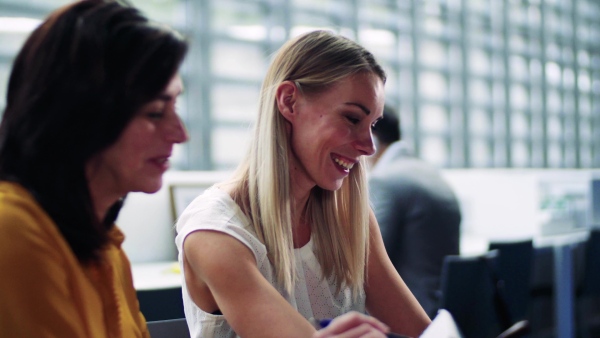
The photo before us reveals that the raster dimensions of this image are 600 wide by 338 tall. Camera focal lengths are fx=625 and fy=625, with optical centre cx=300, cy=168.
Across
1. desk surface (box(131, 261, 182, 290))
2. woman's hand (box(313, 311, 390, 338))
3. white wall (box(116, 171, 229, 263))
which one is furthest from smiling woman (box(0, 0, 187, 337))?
white wall (box(116, 171, 229, 263))

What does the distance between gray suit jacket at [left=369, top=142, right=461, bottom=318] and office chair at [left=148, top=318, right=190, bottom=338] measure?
164 cm

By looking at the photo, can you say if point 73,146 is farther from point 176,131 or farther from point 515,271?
point 515,271

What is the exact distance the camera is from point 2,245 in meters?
0.73

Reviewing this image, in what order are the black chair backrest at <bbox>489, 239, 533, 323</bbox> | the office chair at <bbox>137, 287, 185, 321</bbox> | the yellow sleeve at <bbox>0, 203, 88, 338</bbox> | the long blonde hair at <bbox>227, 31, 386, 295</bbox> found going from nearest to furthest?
1. the yellow sleeve at <bbox>0, 203, 88, 338</bbox>
2. the long blonde hair at <bbox>227, 31, 386, 295</bbox>
3. the office chair at <bbox>137, 287, 185, 321</bbox>
4. the black chair backrest at <bbox>489, 239, 533, 323</bbox>

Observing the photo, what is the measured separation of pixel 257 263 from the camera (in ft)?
3.93

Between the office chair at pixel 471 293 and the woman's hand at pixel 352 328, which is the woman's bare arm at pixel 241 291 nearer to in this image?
the woman's hand at pixel 352 328

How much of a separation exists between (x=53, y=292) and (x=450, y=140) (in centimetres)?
625

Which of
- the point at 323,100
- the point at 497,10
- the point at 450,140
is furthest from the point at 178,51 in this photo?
the point at 497,10

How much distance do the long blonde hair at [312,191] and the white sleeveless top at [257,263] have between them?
0.07 ft

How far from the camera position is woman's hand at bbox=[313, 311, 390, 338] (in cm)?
99

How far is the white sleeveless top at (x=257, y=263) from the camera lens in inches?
45.5

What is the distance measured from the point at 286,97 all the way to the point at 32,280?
2.26 ft

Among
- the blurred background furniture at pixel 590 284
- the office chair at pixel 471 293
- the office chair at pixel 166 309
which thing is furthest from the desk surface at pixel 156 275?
the blurred background furniture at pixel 590 284

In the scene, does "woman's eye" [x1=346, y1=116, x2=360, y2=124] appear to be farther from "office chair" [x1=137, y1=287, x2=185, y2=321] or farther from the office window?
the office window
